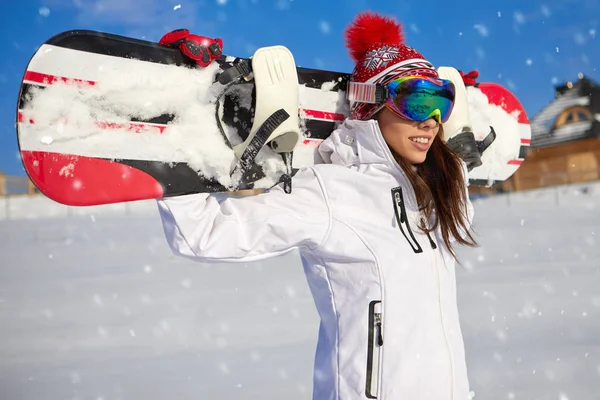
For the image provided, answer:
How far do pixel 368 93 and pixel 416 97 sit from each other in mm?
173

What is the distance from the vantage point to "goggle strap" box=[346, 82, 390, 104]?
6.09 ft

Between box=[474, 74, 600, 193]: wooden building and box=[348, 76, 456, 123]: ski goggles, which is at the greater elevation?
box=[474, 74, 600, 193]: wooden building

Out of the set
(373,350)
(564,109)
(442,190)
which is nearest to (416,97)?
(442,190)

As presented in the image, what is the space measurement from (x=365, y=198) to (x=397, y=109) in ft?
0.99

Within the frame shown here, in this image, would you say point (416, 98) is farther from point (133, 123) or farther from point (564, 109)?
point (564, 109)

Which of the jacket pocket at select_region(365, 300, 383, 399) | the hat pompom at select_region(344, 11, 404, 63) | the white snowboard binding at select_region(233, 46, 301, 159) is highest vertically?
the hat pompom at select_region(344, 11, 404, 63)

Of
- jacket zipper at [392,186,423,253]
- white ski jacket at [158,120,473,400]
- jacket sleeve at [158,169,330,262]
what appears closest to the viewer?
jacket sleeve at [158,169,330,262]

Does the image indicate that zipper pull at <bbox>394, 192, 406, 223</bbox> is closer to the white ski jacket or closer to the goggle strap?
the white ski jacket

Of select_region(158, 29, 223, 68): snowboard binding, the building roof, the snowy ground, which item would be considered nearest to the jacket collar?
select_region(158, 29, 223, 68): snowboard binding

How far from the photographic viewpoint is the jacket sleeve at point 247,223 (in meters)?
1.52

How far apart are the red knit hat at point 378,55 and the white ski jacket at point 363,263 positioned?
0.66 feet

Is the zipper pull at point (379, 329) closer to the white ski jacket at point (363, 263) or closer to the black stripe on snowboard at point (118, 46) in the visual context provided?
the white ski jacket at point (363, 263)

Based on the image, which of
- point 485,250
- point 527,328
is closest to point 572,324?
point 527,328

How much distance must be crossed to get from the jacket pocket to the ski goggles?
596mm
